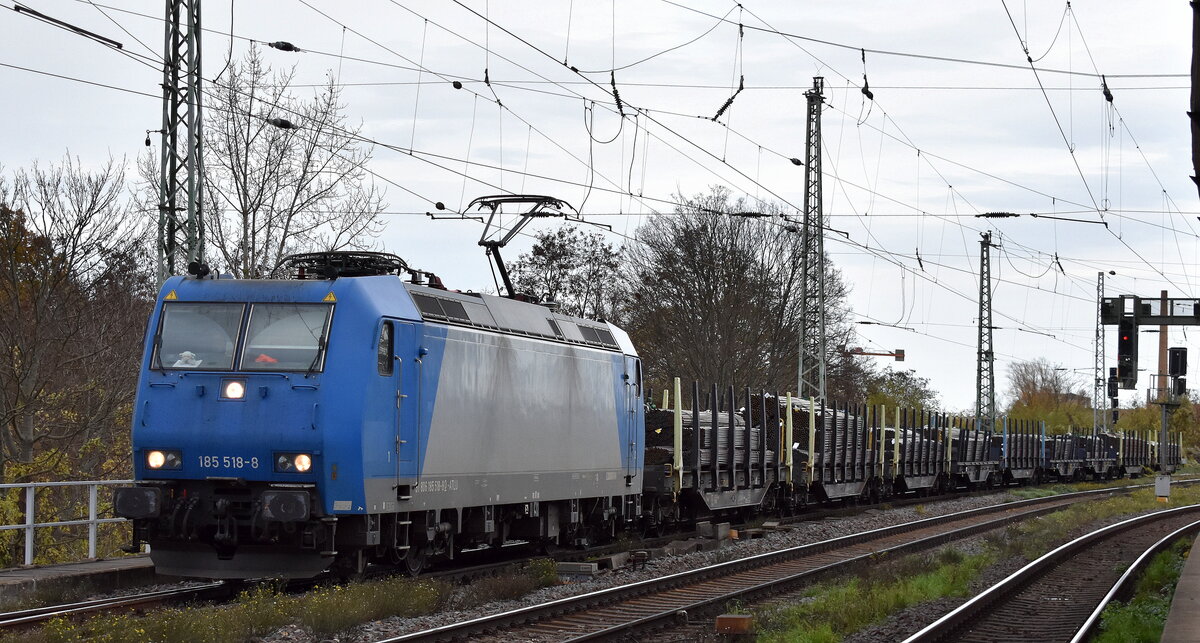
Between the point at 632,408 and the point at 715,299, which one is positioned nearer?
the point at 632,408

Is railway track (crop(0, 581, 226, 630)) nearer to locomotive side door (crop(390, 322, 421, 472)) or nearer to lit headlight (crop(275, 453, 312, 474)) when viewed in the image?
lit headlight (crop(275, 453, 312, 474))

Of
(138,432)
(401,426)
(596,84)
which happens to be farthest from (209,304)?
(596,84)

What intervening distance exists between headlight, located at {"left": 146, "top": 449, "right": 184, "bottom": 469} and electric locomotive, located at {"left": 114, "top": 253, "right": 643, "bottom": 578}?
0.01m

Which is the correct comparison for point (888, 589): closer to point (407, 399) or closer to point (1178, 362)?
point (407, 399)

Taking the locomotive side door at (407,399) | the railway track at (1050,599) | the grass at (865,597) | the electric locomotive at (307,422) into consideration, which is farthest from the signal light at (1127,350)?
the locomotive side door at (407,399)

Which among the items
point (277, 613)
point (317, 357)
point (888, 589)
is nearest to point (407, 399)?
point (317, 357)

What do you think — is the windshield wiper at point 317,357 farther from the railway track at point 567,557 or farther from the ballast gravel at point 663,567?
the ballast gravel at point 663,567

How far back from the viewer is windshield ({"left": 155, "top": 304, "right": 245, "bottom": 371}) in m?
13.3

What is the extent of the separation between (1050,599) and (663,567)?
187 inches

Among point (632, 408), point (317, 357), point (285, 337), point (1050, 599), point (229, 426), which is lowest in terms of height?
point (1050, 599)

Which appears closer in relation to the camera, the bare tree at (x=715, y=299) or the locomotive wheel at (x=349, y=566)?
the locomotive wheel at (x=349, y=566)

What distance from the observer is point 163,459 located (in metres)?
13.1

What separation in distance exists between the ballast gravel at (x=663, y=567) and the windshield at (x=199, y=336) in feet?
11.1

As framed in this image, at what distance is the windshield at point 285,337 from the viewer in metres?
13.1
